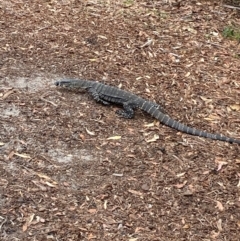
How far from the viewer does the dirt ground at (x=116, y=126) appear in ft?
16.8

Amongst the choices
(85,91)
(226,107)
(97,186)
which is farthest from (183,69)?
(97,186)

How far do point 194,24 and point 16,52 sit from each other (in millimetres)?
3214

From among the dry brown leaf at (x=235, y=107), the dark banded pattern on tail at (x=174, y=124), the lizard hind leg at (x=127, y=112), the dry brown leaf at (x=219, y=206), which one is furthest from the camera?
A: the dry brown leaf at (x=235, y=107)

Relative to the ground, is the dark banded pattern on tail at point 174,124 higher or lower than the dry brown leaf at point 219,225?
lower

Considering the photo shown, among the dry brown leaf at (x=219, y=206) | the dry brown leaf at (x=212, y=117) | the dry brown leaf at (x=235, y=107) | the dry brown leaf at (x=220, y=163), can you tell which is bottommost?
the dry brown leaf at (x=235, y=107)

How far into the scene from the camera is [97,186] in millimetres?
5445

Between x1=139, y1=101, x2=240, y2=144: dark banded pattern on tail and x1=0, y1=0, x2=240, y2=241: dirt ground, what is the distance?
0.27 ft

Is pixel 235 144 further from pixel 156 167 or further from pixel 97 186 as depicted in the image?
pixel 97 186

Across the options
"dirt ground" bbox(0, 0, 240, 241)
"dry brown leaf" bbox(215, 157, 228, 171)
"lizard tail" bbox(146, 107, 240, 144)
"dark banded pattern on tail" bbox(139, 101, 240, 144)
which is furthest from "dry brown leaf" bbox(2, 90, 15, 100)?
"dry brown leaf" bbox(215, 157, 228, 171)

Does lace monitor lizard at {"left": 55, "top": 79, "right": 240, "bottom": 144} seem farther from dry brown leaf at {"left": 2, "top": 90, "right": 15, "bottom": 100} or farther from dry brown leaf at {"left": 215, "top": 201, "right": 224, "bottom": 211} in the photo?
dry brown leaf at {"left": 215, "top": 201, "right": 224, "bottom": 211}

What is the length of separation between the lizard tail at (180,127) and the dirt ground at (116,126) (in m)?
0.08

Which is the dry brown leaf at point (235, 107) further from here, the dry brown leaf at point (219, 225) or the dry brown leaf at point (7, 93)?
the dry brown leaf at point (7, 93)

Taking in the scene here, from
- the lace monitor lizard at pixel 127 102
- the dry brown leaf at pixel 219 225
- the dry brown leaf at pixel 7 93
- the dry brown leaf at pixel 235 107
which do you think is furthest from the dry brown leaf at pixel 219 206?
the dry brown leaf at pixel 7 93

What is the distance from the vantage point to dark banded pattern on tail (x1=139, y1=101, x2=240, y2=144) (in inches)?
251
